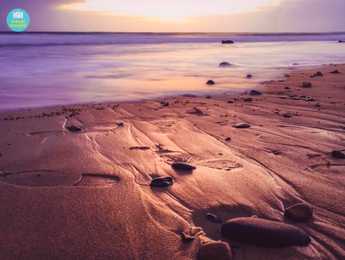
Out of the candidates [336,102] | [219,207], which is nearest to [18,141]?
[219,207]

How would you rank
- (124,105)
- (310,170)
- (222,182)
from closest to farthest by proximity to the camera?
(222,182) → (310,170) → (124,105)

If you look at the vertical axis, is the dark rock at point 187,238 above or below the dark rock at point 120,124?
below

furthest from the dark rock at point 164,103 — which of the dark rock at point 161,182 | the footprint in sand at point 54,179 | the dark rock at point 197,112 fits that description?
the dark rock at point 161,182

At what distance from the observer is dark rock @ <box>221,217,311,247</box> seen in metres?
1.94

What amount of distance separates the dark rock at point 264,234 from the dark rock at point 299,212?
199mm

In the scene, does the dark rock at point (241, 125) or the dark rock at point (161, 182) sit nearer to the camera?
the dark rock at point (161, 182)

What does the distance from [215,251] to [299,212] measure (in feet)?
2.19

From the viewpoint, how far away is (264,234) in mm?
1951

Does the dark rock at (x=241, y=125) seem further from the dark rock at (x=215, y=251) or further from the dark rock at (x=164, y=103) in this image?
the dark rock at (x=215, y=251)

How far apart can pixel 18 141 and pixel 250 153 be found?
218cm

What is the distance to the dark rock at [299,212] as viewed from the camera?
221cm

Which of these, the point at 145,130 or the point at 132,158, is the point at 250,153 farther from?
the point at 145,130

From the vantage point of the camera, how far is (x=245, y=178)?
2.82 meters

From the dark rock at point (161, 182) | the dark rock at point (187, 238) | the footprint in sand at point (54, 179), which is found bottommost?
the dark rock at point (187, 238)
